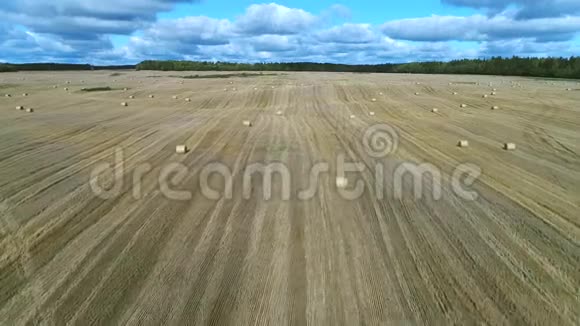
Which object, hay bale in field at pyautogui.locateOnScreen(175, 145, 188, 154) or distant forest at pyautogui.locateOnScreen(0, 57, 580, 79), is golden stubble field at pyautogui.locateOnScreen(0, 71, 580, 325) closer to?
hay bale in field at pyautogui.locateOnScreen(175, 145, 188, 154)

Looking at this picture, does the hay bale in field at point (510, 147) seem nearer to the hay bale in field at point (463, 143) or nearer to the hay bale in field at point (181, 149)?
the hay bale in field at point (463, 143)

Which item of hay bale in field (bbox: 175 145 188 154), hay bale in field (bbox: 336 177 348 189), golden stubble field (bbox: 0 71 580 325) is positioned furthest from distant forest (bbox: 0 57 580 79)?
hay bale in field (bbox: 336 177 348 189)

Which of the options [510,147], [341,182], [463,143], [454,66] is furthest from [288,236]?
[454,66]

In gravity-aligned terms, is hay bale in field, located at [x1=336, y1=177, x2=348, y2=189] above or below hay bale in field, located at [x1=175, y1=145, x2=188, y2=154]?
above

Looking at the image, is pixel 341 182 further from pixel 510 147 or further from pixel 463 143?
pixel 510 147

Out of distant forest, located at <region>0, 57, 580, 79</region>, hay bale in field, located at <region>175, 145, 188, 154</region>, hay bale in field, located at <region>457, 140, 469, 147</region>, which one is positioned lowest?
distant forest, located at <region>0, 57, 580, 79</region>

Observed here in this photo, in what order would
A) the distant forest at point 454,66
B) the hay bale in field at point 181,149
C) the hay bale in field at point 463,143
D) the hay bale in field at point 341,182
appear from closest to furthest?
the hay bale in field at point 341,182 < the hay bale in field at point 181,149 < the hay bale in field at point 463,143 < the distant forest at point 454,66

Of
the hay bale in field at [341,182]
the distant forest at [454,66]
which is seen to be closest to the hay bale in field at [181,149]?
the hay bale in field at [341,182]

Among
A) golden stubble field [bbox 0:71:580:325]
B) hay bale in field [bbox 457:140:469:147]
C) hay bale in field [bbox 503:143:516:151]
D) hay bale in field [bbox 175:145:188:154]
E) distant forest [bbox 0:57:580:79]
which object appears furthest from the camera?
distant forest [bbox 0:57:580:79]
